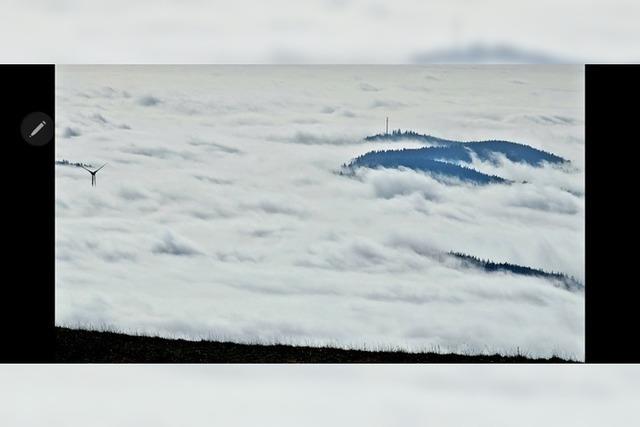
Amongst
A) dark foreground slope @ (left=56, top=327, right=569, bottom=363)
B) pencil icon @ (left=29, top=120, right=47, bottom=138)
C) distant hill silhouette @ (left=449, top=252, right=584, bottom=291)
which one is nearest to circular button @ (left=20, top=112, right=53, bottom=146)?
pencil icon @ (left=29, top=120, right=47, bottom=138)

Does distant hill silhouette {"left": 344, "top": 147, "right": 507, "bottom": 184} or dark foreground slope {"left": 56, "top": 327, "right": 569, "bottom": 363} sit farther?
distant hill silhouette {"left": 344, "top": 147, "right": 507, "bottom": 184}

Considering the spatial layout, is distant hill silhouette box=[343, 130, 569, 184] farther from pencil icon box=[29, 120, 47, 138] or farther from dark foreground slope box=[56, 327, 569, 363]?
pencil icon box=[29, 120, 47, 138]

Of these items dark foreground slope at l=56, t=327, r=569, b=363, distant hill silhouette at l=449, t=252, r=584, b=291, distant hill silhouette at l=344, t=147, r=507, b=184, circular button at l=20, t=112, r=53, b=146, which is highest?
circular button at l=20, t=112, r=53, b=146

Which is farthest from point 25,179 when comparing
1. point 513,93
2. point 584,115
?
point 584,115

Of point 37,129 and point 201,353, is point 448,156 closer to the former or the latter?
point 201,353

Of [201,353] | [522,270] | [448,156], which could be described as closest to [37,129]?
[201,353]

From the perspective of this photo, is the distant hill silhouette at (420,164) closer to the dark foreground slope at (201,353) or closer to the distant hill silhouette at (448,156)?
the distant hill silhouette at (448,156)

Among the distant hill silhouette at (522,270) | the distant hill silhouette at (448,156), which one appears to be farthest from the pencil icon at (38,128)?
the distant hill silhouette at (522,270)

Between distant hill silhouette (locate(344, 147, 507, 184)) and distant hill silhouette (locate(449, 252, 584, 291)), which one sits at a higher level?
distant hill silhouette (locate(344, 147, 507, 184))
